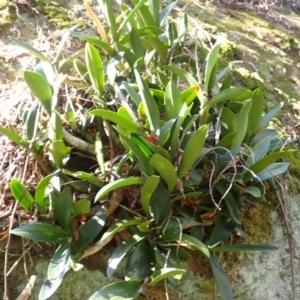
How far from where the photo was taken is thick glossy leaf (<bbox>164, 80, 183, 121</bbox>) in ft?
3.53

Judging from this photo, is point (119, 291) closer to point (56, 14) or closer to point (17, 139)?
point (17, 139)

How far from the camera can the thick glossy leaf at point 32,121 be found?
3.58ft

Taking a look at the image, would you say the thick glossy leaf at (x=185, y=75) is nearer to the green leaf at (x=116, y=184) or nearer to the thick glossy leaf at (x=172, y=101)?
the thick glossy leaf at (x=172, y=101)

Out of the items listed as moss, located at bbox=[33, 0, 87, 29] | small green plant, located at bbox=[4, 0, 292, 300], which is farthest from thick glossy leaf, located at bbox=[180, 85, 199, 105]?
moss, located at bbox=[33, 0, 87, 29]

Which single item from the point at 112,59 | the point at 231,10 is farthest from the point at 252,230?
the point at 231,10

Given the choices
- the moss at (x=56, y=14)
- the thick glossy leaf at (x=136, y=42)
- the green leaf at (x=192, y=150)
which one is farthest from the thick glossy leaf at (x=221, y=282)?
the moss at (x=56, y=14)

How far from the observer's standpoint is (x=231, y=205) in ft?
3.63

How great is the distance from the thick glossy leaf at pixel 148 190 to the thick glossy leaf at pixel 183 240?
0.23 feet

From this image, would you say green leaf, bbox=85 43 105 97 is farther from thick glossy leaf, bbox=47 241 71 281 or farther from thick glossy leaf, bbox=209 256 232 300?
thick glossy leaf, bbox=209 256 232 300

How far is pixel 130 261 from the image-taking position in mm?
1000

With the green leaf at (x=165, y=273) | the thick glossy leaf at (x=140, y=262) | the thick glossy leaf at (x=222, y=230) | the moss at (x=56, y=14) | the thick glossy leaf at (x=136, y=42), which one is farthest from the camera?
the moss at (x=56, y=14)

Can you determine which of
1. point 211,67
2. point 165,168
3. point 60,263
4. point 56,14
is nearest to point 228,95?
point 211,67

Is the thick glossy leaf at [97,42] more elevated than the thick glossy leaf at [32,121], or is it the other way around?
the thick glossy leaf at [97,42]

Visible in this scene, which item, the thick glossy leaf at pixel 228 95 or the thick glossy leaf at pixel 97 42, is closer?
the thick glossy leaf at pixel 228 95
